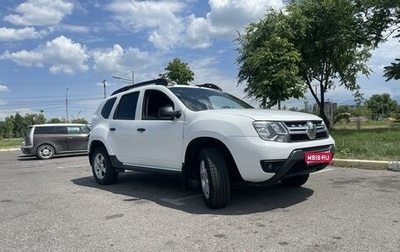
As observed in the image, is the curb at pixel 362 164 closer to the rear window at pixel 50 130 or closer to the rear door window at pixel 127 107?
the rear door window at pixel 127 107

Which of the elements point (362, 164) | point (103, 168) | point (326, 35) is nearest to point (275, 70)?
point (326, 35)

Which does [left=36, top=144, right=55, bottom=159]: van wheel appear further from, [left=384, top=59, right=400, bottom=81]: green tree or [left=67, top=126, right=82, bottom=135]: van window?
[left=384, top=59, right=400, bottom=81]: green tree

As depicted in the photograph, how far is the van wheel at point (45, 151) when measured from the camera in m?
17.7

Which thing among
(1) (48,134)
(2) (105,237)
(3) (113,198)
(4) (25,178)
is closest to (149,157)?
(3) (113,198)

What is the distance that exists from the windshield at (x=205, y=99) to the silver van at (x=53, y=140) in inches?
492

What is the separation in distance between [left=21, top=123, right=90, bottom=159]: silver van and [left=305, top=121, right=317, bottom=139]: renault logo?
14.3 m

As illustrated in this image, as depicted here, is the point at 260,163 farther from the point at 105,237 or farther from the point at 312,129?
the point at 105,237

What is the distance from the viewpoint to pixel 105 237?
4.72 m

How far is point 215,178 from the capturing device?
18.0 feet

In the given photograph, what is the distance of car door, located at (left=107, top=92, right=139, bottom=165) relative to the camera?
7.28m

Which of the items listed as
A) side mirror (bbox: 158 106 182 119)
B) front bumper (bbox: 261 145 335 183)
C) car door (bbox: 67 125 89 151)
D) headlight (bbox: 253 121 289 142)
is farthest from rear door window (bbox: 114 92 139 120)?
car door (bbox: 67 125 89 151)

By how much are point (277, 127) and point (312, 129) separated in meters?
0.69

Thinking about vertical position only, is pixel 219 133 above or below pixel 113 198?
above

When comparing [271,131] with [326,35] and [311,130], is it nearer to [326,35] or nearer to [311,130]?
[311,130]
